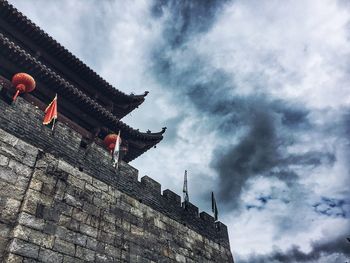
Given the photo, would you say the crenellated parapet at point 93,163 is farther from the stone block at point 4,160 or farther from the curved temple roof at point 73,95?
the curved temple roof at point 73,95

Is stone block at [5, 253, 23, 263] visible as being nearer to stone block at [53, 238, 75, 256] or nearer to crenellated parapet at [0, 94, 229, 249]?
stone block at [53, 238, 75, 256]

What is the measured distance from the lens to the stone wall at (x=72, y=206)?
4.13 meters

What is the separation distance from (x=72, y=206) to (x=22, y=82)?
12.8 ft

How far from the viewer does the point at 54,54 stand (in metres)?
9.67

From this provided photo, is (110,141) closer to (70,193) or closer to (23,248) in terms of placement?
(70,193)

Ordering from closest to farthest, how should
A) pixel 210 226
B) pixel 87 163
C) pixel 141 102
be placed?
pixel 87 163, pixel 210 226, pixel 141 102

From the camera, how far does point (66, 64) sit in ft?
32.8

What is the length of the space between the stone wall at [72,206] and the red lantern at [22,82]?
6.34 ft

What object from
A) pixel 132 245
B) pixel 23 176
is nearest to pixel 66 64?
pixel 23 176

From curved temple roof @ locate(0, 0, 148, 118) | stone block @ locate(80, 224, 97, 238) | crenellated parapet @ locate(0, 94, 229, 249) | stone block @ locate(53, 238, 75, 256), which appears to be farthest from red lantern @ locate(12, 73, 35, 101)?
stone block @ locate(53, 238, 75, 256)

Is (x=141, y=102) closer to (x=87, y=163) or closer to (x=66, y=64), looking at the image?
(x=66, y=64)

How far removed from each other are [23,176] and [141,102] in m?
7.62

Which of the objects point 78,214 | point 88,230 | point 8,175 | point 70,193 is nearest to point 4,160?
point 8,175

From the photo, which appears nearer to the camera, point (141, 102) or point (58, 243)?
point (58, 243)
